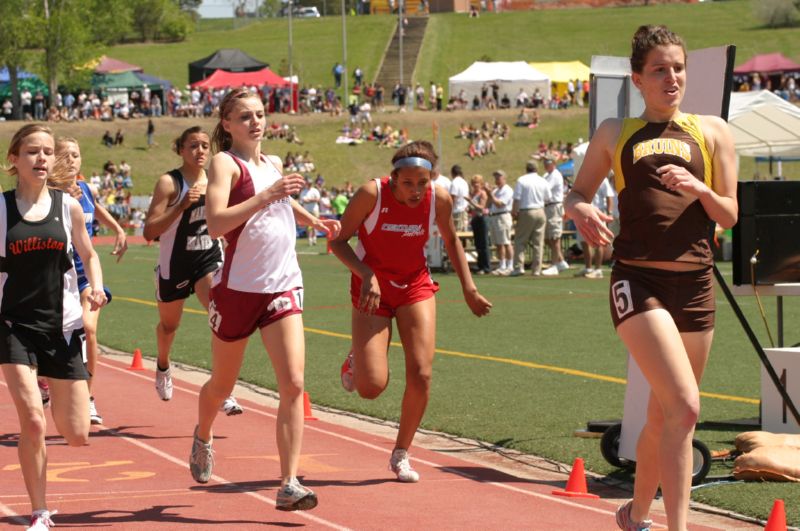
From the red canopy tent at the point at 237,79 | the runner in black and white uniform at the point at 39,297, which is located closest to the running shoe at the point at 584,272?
the runner in black and white uniform at the point at 39,297

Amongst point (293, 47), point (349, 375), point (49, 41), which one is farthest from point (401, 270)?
point (293, 47)

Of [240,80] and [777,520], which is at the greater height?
[240,80]

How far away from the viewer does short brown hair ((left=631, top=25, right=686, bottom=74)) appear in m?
5.66

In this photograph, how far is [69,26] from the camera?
74.6m

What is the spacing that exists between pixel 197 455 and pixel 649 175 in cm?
310

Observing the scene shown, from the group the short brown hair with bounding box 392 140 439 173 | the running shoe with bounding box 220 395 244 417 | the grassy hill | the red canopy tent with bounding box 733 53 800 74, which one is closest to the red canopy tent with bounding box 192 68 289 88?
the grassy hill

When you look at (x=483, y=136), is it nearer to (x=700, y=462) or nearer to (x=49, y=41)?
(x=49, y=41)

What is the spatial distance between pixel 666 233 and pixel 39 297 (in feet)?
9.51

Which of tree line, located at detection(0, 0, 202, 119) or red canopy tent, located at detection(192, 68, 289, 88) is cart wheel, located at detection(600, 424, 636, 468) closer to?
red canopy tent, located at detection(192, 68, 289, 88)

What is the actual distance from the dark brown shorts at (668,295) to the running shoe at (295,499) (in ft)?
5.92

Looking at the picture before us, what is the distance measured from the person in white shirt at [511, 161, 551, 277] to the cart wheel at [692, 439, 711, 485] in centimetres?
1713

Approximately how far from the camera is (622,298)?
223 inches

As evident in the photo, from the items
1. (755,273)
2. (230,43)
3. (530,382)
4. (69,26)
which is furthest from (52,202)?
(230,43)

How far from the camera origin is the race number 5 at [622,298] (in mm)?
5621
